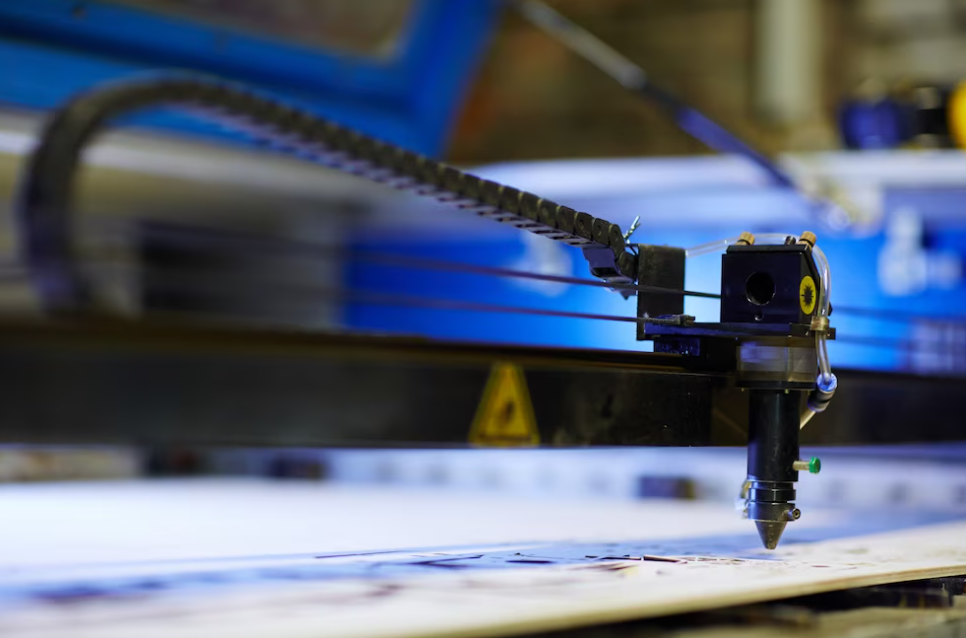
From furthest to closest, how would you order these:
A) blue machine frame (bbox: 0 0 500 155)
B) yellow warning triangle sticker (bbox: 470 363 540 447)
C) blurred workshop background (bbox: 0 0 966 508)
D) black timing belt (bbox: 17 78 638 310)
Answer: blurred workshop background (bbox: 0 0 966 508)
blue machine frame (bbox: 0 0 500 155)
yellow warning triangle sticker (bbox: 470 363 540 447)
black timing belt (bbox: 17 78 638 310)

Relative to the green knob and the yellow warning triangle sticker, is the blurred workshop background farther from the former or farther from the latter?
the yellow warning triangle sticker

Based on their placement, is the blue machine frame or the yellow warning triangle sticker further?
the blue machine frame

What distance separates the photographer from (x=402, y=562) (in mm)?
1301

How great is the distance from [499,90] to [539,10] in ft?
4.16

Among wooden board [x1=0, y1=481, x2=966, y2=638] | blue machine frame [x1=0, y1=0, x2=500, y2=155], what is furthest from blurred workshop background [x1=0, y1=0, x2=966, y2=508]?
wooden board [x1=0, y1=481, x2=966, y2=638]

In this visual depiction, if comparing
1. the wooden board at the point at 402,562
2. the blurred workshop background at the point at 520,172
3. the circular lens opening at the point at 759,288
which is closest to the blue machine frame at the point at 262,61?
the blurred workshop background at the point at 520,172

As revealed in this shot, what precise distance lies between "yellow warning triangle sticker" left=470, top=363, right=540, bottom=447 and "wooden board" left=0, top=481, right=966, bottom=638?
128mm

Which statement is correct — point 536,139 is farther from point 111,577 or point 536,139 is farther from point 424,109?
point 111,577

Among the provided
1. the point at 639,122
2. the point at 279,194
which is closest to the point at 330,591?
the point at 279,194

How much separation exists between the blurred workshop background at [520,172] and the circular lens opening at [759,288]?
0.40m

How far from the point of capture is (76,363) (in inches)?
34.6

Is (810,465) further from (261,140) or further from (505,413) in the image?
(261,140)

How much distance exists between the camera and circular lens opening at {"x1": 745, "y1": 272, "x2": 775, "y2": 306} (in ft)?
4.52

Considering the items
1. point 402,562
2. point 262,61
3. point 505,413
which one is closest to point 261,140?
point 505,413
